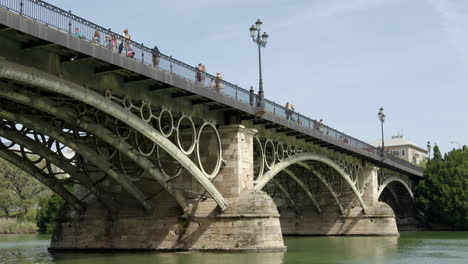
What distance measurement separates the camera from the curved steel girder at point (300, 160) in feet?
116

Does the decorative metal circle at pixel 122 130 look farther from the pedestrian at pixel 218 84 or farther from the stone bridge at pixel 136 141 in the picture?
the pedestrian at pixel 218 84

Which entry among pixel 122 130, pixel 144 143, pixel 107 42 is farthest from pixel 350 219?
pixel 107 42

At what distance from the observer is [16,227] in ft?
234

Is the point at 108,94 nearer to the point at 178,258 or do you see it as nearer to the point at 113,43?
the point at 113,43

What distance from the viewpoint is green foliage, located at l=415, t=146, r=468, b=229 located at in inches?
2778

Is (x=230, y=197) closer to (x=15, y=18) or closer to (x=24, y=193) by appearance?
(x=15, y=18)

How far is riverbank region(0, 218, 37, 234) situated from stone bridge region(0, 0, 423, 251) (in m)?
37.8

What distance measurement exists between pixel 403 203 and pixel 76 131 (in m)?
56.0

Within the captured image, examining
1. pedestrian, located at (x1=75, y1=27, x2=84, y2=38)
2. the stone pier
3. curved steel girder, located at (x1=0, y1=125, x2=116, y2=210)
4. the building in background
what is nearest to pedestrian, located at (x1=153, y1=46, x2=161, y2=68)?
pedestrian, located at (x1=75, y1=27, x2=84, y2=38)

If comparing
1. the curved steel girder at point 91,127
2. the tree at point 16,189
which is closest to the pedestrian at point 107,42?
the curved steel girder at point 91,127

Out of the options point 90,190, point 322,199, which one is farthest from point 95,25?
point 322,199

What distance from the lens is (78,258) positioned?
95.9 feet

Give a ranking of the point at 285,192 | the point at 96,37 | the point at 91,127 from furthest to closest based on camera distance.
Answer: the point at 285,192, the point at 91,127, the point at 96,37

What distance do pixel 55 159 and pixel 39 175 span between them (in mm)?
1766
